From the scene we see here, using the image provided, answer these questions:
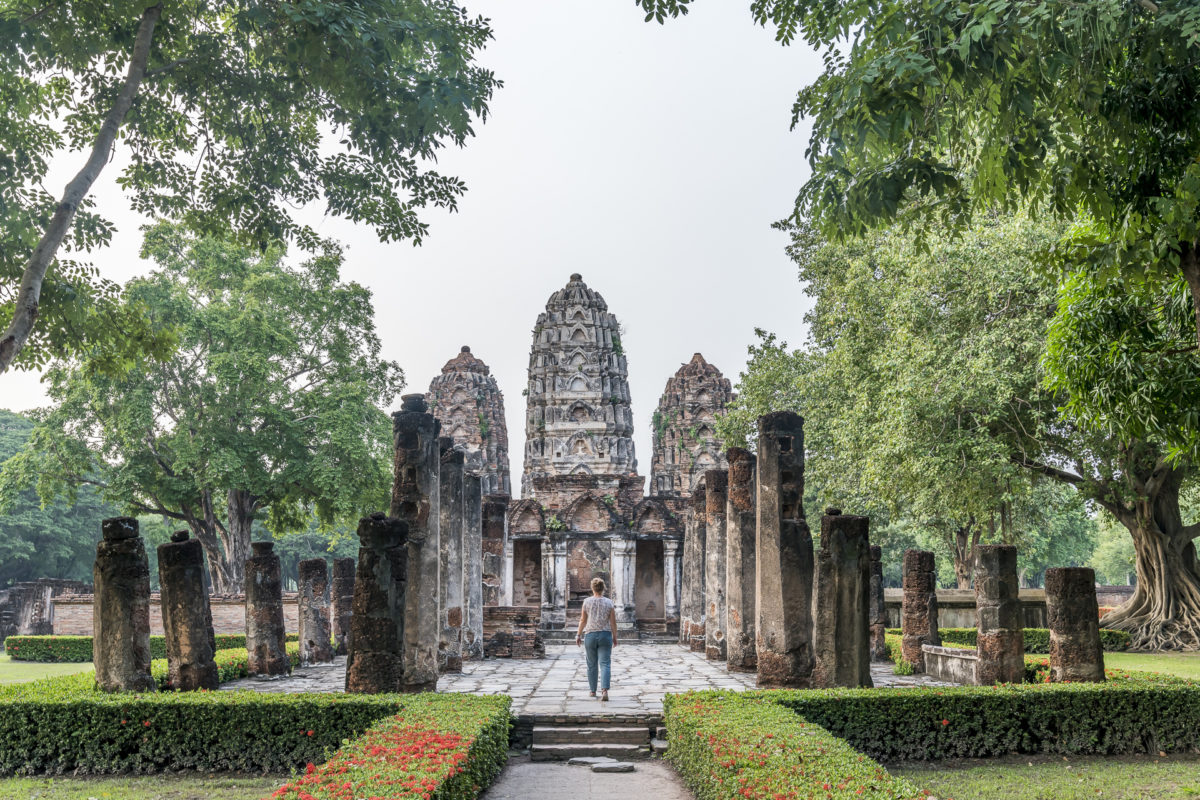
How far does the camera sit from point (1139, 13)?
7395 millimetres

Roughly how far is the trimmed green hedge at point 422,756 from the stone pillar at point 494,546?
608 inches

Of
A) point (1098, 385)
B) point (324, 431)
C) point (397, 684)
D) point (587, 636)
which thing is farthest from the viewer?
point (324, 431)

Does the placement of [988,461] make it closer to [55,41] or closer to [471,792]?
[471,792]

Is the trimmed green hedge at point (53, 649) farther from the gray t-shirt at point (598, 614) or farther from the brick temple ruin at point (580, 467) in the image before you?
the gray t-shirt at point (598, 614)

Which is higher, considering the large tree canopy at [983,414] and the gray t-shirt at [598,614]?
the large tree canopy at [983,414]

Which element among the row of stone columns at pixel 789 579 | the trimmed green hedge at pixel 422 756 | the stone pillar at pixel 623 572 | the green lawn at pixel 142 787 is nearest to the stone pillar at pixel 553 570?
the stone pillar at pixel 623 572

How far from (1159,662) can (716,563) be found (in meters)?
8.40

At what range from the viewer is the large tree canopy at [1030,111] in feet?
22.2

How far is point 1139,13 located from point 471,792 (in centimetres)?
759

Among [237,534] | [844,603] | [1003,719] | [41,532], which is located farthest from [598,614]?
[41,532]

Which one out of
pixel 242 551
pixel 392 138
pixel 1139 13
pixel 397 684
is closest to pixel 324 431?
pixel 242 551

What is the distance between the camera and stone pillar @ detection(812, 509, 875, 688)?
37.0 ft

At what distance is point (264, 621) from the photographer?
16.0 meters

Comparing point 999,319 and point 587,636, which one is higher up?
point 999,319
